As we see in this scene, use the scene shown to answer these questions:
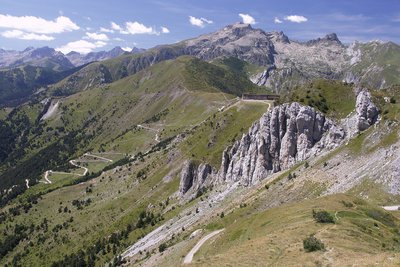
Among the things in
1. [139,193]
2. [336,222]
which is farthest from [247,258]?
[139,193]

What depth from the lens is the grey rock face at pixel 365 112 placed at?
110 meters

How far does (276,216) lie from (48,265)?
400 feet

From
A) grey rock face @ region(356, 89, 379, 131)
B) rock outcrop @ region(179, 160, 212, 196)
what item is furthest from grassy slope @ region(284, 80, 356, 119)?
rock outcrop @ region(179, 160, 212, 196)

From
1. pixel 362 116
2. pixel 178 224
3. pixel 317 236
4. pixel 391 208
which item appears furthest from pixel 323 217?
pixel 178 224

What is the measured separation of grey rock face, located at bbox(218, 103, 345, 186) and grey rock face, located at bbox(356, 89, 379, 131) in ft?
19.7

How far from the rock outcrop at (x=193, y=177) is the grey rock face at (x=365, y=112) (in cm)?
6565

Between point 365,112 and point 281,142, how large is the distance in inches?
1073

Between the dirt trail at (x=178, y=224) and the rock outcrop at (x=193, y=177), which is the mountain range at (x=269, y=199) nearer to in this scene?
the rock outcrop at (x=193, y=177)

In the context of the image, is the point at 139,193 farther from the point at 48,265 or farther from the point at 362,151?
the point at 362,151

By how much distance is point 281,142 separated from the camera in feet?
423

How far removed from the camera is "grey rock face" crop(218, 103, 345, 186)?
11931 cm

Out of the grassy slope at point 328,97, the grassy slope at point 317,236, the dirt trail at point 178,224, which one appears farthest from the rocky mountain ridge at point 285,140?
the grassy slope at point 317,236

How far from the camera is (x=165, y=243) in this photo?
11094cm

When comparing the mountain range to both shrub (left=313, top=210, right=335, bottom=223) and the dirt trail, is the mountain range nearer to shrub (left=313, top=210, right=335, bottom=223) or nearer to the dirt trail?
shrub (left=313, top=210, right=335, bottom=223)
